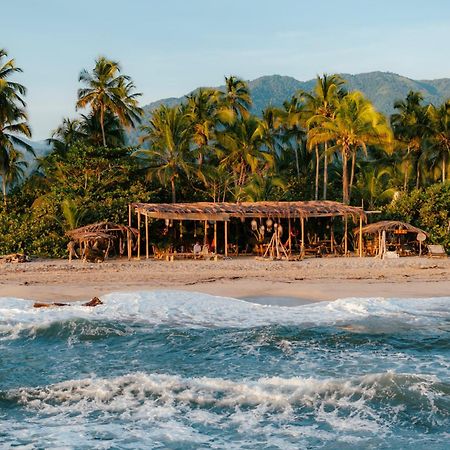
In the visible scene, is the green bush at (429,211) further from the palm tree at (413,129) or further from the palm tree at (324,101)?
the palm tree at (413,129)

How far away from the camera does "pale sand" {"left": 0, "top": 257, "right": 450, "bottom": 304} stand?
55.1 ft

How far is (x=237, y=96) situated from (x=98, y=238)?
18.0 m

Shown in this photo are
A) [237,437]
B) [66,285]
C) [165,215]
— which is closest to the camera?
[237,437]

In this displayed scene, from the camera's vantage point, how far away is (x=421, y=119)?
3716 cm

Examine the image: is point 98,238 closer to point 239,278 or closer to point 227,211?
point 227,211

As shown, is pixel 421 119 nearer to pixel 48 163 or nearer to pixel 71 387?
pixel 48 163

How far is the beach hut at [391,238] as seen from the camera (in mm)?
26156

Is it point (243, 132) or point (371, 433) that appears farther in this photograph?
point (243, 132)

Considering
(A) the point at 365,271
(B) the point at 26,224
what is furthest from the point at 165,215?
(A) the point at 365,271

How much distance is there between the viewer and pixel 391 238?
28.0 metres

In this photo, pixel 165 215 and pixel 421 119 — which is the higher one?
pixel 421 119

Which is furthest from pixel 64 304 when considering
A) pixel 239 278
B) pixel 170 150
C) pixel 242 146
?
pixel 242 146

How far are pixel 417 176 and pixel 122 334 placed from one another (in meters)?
28.3

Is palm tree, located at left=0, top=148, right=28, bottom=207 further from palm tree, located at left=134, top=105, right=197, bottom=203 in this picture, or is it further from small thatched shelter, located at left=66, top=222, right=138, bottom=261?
small thatched shelter, located at left=66, top=222, right=138, bottom=261
